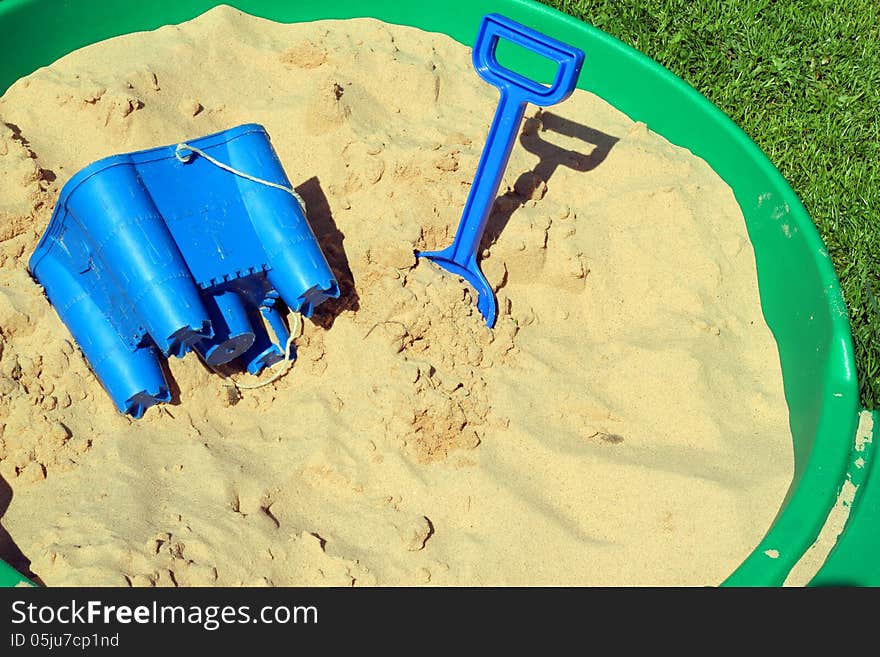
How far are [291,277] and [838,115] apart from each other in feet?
6.09

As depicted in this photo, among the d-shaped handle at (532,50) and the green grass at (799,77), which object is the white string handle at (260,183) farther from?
the green grass at (799,77)

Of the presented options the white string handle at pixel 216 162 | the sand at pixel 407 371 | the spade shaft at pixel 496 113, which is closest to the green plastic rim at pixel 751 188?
the sand at pixel 407 371

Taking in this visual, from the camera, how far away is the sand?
6.48ft

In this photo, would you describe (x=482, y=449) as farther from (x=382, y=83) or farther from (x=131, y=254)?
(x=382, y=83)

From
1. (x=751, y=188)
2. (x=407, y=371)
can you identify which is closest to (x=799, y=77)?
(x=751, y=188)

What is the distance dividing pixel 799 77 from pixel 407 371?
176cm

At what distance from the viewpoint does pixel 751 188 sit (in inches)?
103

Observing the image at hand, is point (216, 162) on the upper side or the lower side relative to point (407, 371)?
upper

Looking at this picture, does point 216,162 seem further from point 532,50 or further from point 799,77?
point 799,77

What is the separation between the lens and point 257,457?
6.88 ft

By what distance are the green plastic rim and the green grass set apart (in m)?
0.36

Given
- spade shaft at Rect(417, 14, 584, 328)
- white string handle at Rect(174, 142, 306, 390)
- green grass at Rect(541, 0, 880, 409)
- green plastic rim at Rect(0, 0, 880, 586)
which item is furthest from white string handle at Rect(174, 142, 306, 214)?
green grass at Rect(541, 0, 880, 409)

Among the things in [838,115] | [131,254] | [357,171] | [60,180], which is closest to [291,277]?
[131,254]

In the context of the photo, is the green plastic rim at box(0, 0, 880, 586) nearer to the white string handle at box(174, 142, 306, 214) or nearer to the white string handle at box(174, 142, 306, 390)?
the white string handle at box(174, 142, 306, 390)
